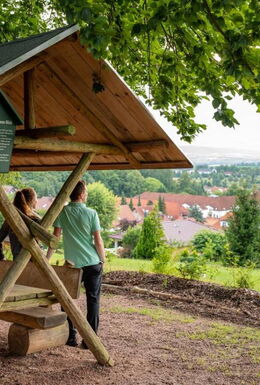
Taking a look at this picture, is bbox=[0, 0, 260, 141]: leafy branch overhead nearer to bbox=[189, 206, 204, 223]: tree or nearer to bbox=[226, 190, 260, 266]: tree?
bbox=[226, 190, 260, 266]: tree

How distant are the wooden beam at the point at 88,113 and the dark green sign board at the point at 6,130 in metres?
1.03

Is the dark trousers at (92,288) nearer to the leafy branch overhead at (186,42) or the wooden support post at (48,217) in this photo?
the wooden support post at (48,217)

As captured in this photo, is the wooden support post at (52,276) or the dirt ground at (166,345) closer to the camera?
the wooden support post at (52,276)

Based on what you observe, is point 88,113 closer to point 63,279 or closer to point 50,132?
point 50,132

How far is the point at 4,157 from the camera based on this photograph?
4.54m

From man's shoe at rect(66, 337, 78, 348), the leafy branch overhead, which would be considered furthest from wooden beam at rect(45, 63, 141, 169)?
man's shoe at rect(66, 337, 78, 348)

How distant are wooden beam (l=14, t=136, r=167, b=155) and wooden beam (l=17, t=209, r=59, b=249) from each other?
0.71m

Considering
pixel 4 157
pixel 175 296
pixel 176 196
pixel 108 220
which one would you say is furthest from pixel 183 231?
pixel 4 157

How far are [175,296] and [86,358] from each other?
3.79 m

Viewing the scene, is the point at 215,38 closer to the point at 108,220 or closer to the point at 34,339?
the point at 34,339

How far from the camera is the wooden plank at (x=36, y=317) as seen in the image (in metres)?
5.22

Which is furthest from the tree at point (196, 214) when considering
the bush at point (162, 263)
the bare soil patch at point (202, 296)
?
the bare soil patch at point (202, 296)

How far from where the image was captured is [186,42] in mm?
5621

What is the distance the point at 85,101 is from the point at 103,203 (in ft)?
201
